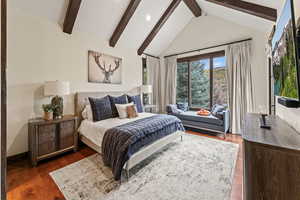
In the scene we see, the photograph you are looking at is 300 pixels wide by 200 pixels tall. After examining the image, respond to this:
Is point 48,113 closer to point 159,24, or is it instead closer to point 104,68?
point 104,68

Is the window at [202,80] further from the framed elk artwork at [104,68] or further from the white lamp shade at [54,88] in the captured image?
the white lamp shade at [54,88]

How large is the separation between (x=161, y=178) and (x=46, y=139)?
2.06 metres

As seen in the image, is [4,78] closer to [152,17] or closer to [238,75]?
[152,17]

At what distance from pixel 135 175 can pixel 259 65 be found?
4.07 m

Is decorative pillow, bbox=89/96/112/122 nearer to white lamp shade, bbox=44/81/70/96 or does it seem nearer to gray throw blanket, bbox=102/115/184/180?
white lamp shade, bbox=44/81/70/96

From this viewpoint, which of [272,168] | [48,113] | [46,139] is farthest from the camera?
[48,113]

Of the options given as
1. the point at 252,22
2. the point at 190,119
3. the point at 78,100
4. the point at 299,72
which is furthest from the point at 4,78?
the point at 252,22

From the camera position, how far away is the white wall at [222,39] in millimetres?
3509

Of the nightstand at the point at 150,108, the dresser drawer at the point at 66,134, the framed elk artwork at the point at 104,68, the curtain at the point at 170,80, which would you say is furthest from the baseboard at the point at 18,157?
the curtain at the point at 170,80

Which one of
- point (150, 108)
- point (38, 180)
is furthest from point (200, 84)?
point (38, 180)

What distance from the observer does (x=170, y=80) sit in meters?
5.38

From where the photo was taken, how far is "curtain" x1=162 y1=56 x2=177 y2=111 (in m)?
5.24

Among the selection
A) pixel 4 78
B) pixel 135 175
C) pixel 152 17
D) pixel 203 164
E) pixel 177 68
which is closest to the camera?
pixel 4 78

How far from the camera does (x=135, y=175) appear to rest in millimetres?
1974
